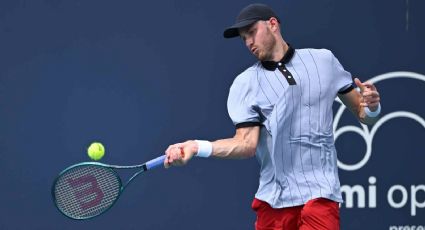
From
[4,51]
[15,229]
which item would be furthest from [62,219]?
[4,51]

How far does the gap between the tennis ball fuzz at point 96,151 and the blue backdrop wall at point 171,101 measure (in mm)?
161

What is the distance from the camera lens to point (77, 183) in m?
5.92

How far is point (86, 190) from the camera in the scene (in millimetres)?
5922

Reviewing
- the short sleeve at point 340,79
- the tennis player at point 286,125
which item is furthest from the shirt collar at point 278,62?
the short sleeve at point 340,79

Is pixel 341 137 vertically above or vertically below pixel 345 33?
below

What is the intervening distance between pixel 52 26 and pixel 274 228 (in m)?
2.37

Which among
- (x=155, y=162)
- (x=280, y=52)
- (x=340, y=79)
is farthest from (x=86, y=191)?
(x=340, y=79)

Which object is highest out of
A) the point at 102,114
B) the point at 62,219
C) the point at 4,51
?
the point at 4,51

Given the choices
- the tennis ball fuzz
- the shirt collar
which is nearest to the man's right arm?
the shirt collar

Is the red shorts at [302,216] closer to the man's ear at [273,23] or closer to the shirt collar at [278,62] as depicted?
the shirt collar at [278,62]

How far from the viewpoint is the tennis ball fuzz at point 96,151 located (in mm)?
6867

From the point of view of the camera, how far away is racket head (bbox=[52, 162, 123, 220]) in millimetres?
5824

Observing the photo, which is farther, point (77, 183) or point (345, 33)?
point (345, 33)

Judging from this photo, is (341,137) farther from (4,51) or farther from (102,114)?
(4,51)
